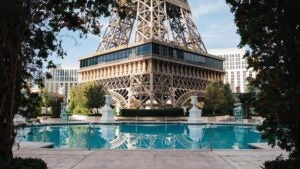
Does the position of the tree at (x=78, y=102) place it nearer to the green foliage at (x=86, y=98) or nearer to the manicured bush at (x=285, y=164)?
the green foliage at (x=86, y=98)

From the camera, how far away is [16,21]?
23.8ft

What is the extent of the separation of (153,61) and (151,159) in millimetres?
61123

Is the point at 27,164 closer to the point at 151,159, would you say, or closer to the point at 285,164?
the point at 151,159

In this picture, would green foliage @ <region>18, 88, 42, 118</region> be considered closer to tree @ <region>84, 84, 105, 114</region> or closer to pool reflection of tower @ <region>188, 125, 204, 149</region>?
pool reflection of tower @ <region>188, 125, 204, 149</region>

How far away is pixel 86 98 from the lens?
60594mm

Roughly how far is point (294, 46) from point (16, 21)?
19.3 feet

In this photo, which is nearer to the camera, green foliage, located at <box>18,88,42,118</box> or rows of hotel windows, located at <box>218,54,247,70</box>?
green foliage, located at <box>18,88,42,118</box>

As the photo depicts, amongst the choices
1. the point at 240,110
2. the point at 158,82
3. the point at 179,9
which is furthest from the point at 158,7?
the point at 240,110

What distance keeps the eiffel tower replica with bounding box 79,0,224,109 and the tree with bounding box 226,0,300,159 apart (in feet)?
193

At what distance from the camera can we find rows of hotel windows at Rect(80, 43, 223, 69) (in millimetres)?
72975

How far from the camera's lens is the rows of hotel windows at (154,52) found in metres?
73.0

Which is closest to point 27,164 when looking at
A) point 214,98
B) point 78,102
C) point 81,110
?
point 214,98

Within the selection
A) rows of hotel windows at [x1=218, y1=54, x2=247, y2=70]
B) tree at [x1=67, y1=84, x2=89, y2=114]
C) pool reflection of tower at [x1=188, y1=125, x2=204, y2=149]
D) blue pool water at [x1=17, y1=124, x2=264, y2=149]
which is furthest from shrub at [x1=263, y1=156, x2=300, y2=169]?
rows of hotel windows at [x1=218, y1=54, x2=247, y2=70]

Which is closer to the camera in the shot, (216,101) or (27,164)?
(27,164)
